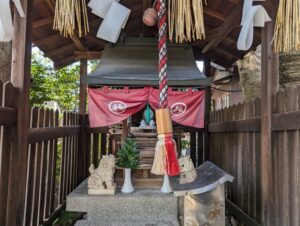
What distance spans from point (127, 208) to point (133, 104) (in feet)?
5.19

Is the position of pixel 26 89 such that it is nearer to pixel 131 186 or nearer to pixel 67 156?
pixel 131 186

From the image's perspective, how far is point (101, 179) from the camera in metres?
3.33

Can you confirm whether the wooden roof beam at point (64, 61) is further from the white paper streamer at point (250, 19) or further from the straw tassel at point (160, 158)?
the straw tassel at point (160, 158)

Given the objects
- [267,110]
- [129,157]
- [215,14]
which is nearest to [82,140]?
[129,157]

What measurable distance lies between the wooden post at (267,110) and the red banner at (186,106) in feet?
5.47

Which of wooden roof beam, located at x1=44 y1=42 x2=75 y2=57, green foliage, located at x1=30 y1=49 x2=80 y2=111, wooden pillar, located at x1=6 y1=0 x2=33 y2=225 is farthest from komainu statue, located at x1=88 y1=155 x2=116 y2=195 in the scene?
green foliage, located at x1=30 y1=49 x2=80 y2=111

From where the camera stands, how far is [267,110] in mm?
2680

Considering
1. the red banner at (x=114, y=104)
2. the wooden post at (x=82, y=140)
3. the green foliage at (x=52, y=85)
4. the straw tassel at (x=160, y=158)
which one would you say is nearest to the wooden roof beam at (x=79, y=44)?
the wooden post at (x=82, y=140)

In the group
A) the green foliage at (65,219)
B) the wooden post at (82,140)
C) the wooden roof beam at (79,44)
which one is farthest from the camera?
the wooden post at (82,140)

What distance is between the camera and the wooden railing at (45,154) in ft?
7.33

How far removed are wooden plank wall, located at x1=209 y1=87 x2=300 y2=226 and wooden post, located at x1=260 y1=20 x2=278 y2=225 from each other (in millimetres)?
52

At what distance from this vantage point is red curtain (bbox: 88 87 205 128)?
420 cm

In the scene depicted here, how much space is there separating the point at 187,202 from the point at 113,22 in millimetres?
2021

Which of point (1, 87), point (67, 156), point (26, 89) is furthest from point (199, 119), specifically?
point (1, 87)
